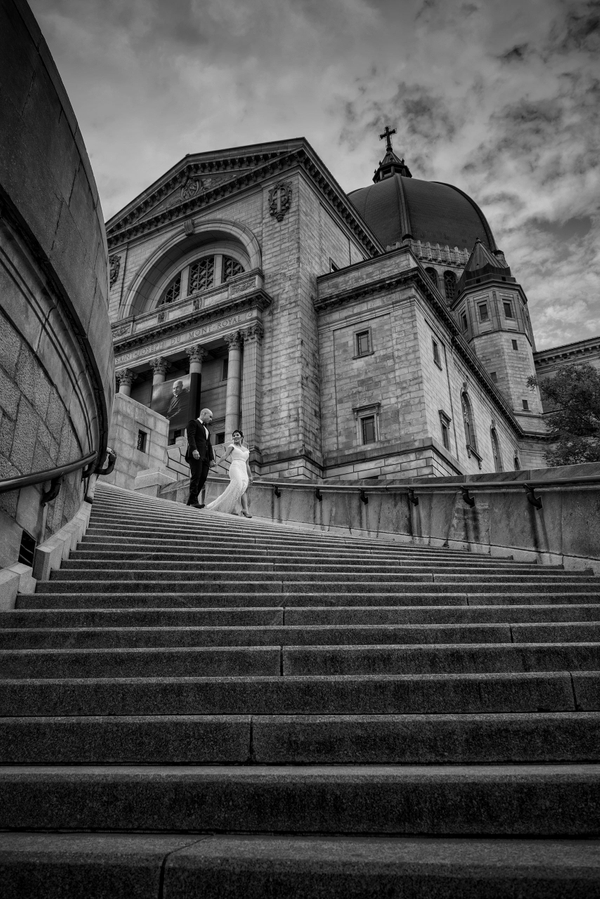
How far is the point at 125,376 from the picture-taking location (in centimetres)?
3073

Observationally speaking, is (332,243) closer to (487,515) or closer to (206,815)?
(487,515)

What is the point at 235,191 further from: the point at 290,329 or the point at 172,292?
the point at 290,329

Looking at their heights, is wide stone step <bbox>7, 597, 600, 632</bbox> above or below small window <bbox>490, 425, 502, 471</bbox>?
below

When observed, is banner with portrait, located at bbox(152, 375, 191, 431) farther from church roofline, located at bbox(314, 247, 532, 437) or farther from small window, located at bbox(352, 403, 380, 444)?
small window, located at bbox(352, 403, 380, 444)

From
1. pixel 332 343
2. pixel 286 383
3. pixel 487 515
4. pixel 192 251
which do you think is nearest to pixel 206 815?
pixel 487 515

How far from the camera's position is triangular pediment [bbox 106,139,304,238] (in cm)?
3050

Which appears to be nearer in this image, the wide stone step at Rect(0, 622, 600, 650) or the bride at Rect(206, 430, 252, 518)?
the wide stone step at Rect(0, 622, 600, 650)

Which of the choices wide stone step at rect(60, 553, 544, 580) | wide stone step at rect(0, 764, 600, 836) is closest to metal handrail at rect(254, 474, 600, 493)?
wide stone step at rect(60, 553, 544, 580)

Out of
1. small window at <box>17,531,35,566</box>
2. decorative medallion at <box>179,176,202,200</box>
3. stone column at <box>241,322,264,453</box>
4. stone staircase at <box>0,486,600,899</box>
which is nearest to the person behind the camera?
stone staircase at <box>0,486,600,899</box>

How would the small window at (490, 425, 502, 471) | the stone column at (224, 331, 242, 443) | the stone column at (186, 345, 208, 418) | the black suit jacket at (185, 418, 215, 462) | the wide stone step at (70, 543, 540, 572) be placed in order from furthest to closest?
the small window at (490, 425, 502, 471) < the stone column at (186, 345, 208, 418) < the stone column at (224, 331, 242, 443) < the black suit jacket at (185, 418, 215, 462) < the wide stone step at (70, 543, 540, 572)

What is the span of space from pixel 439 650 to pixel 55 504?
4.06m

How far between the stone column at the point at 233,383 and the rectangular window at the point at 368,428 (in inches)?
212

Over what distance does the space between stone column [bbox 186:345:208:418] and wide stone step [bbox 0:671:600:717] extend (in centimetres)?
2510

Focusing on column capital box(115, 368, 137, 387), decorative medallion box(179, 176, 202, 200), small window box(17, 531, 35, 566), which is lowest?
small window box(17, 531, 35, 566)
